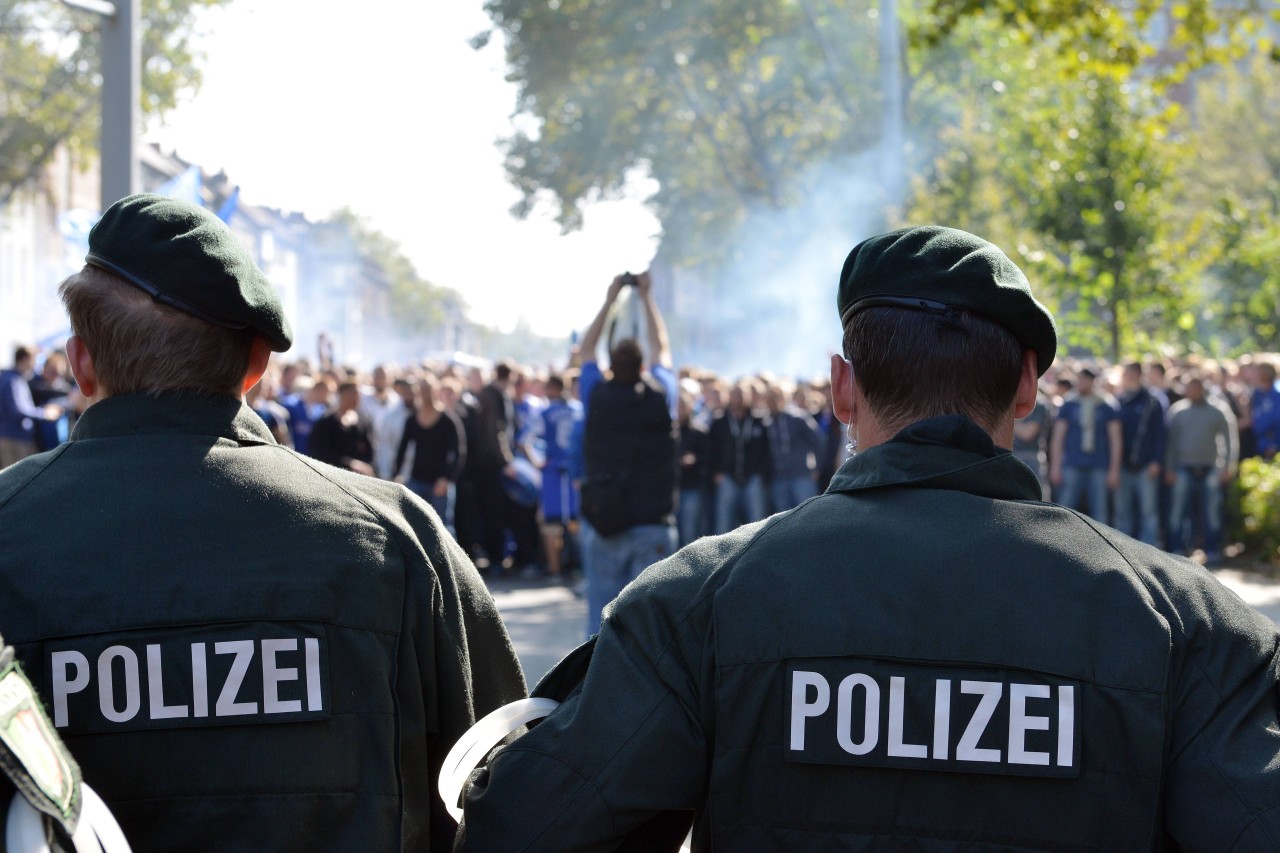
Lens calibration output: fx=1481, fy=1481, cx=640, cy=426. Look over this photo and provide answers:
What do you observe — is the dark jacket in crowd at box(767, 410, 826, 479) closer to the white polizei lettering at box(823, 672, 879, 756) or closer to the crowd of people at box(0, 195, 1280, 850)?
the crowd of people at box(0, 195, 1280, 850)

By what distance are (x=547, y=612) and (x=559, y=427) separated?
252 cm

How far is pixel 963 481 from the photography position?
208 cm

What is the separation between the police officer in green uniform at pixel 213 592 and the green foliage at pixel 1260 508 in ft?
44.0

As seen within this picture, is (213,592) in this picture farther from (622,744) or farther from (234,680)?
(622,744)

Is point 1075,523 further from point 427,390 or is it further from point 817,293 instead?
point 817,293

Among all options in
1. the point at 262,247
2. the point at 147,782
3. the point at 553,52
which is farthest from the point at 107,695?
the point at 262,247

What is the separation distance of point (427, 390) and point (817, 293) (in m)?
32.8

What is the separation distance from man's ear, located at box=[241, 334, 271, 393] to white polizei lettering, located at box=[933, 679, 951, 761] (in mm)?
1229

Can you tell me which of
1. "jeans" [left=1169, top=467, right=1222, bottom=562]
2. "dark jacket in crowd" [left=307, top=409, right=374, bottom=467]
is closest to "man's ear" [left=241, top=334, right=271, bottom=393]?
"dark jacket in crowd" [left=307, top=409, right=374, bottom=467]

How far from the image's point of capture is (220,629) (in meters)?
2.20

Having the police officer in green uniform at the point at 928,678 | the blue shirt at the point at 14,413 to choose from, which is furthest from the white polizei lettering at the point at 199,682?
the blue shirt at the point at 14,413

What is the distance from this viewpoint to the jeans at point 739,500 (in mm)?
14625

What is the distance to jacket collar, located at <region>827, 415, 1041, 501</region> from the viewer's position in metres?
2.08

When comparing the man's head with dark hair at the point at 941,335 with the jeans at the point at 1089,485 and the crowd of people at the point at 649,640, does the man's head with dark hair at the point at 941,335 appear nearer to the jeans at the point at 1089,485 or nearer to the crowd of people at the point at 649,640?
→ the crowd of people at the point at 649,640
